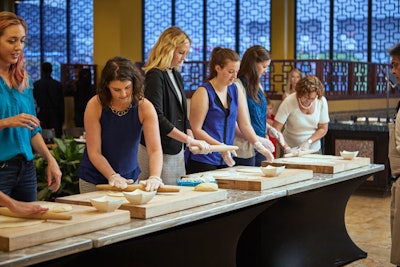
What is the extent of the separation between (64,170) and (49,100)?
19.0 ft

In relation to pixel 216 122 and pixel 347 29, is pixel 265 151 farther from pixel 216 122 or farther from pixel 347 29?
pixel 347 29

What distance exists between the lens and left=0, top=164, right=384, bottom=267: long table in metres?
2.41

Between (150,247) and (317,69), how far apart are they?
7145mm

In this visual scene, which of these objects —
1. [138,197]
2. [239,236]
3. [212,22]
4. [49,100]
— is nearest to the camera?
[138,197]

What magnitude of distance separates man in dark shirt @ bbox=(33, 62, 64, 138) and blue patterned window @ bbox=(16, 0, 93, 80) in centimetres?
344

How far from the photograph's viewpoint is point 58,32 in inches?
597

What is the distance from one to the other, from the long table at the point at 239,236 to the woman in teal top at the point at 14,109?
1.85 ft

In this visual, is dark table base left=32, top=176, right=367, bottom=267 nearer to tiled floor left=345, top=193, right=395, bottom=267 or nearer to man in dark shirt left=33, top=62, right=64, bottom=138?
tiled floor left=345, top=193, right=395, bottom=267

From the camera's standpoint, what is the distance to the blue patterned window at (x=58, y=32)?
1471 centimetres

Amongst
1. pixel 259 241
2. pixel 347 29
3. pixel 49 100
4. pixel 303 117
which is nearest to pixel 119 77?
pixel 259 241

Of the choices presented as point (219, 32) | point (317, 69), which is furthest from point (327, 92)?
point (219, 32)

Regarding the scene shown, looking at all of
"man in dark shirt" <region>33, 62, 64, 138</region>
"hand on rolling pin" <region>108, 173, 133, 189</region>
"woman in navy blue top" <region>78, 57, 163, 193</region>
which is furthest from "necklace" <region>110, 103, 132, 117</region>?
"man in dark shirt" <region>33, 62, 64, 138</region>

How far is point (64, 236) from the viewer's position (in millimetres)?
2340

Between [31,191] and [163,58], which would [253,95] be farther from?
[31,191]
